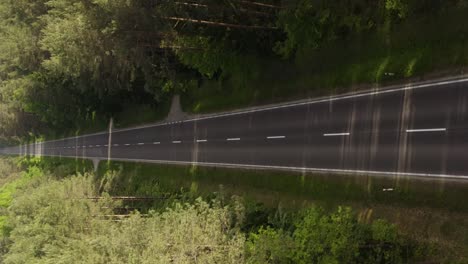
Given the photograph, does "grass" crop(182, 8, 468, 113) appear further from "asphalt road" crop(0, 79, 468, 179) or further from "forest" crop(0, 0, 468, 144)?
"asphalt road" crop(0, 79, 468, 179)

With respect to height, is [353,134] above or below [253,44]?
below

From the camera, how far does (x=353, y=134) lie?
23.2 m

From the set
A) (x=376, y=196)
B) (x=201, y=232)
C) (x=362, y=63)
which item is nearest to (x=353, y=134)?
(x=376, y=196)

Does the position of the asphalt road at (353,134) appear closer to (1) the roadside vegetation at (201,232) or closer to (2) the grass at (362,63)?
(2) the grass at (362,63)

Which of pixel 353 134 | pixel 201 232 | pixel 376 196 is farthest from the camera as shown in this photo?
pixel 353 134

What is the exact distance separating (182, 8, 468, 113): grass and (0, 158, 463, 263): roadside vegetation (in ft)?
23.1

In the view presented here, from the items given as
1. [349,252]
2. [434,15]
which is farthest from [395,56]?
[349,252]

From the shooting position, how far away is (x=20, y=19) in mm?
49188

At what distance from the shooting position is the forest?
20.8 m

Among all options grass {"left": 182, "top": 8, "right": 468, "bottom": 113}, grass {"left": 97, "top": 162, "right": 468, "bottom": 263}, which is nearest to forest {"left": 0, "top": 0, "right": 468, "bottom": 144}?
grass {"left": 182, "top": 8, "right": 468, "bottom": 113}

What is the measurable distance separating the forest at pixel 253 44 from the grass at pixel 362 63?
49 mm

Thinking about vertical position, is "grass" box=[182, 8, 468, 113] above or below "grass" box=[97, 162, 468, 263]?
above

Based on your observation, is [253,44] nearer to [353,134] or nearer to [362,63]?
[362,63]

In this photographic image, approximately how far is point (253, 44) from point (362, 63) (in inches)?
302
